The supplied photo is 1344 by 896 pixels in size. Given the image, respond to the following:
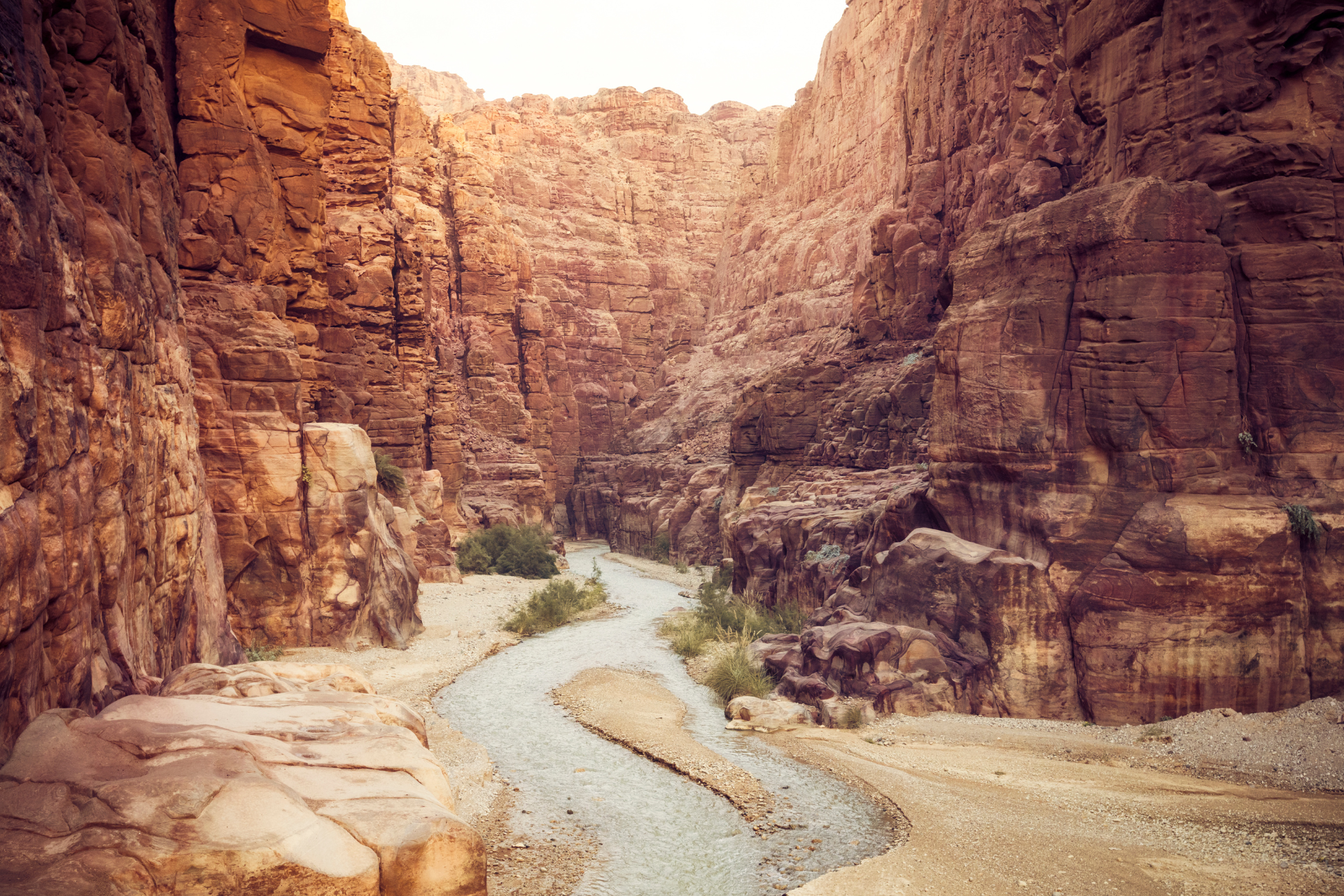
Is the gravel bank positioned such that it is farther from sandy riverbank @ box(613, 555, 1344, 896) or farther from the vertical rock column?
the vertical rock column

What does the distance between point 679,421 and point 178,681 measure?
5235 centimetres

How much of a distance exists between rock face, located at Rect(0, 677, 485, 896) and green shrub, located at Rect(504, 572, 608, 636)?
16.6m

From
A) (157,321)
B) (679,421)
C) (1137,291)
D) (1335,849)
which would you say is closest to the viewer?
(1335,849)

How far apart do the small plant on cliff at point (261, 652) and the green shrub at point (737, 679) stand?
7941mm

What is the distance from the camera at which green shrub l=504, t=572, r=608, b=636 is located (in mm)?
23250

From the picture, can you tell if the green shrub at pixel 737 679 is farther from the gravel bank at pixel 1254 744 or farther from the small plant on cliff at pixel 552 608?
the small plant on cliff at pixel 552 608

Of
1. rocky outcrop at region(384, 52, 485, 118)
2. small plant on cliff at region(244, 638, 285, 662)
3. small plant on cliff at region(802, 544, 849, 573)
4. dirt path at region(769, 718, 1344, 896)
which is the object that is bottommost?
dirt path at region(769, 718, 1344, 896)

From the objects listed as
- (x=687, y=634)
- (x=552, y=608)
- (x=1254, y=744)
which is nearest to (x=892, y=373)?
(x=687, y=634)

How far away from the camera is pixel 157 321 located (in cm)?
1019

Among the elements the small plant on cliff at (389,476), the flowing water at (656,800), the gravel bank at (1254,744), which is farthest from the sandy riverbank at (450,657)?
the gravel bank at (1254,744)

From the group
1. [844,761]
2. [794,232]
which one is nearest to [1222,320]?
[844,761]

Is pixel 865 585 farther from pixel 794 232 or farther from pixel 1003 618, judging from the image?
pixel 794 232

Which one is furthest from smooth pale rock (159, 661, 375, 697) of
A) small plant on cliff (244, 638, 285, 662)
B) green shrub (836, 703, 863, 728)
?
green shrub (836, 703, 863, 728)

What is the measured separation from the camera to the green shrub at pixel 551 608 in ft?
76.3
